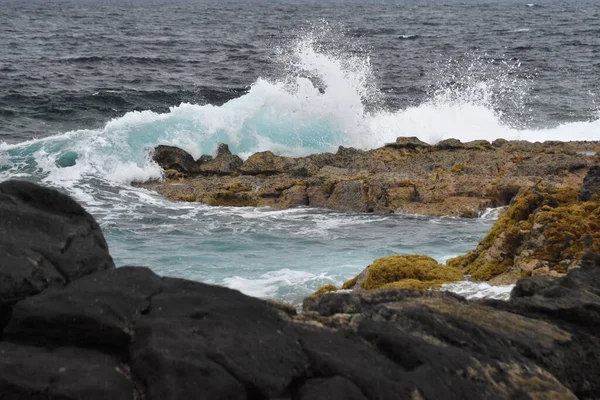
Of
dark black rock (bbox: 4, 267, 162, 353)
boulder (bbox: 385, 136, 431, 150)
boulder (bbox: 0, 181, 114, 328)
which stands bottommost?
boulder (bbox: 385, 136, 431, 150)

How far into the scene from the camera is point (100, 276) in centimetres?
581

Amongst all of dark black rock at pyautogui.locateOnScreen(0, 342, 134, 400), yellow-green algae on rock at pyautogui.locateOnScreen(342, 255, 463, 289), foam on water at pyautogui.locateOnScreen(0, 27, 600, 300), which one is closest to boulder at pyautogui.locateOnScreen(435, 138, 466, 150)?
foam on water at pyautogui.locateOnScreen(0, 27, 600, 300)

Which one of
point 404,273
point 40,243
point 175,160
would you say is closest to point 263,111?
point 175,160

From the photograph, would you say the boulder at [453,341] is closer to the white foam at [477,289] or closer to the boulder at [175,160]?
the white foam at [477,289]

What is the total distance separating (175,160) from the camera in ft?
69.1

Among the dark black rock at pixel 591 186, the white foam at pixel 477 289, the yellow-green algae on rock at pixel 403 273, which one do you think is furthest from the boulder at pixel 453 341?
the dark black rock at pixel 591 186

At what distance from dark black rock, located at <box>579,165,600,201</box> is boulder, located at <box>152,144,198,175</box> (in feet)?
39.3

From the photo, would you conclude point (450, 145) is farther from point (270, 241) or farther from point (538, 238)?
point (538, 238)

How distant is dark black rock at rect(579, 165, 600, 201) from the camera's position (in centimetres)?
1038

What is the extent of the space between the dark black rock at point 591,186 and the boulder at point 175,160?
12.0m

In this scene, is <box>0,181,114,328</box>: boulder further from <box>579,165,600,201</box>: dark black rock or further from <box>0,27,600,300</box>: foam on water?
<box>579,165,600,201</box>: dark black rock

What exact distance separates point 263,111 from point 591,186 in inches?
693

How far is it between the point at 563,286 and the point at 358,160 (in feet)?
43.3

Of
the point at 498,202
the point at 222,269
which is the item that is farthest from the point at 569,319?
the point at 498,202
